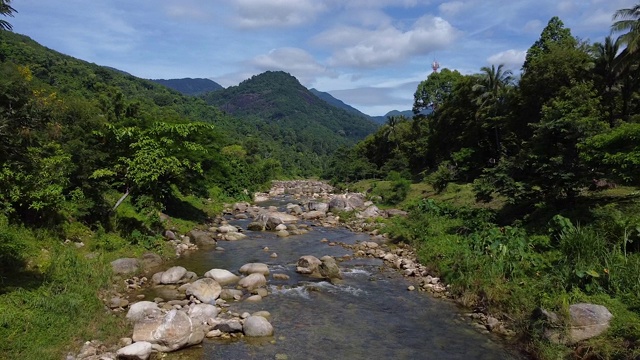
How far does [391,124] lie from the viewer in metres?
80.0

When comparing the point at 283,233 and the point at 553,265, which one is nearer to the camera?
the point at 553,265

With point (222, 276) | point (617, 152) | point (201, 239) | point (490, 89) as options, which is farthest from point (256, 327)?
point (490, 89)

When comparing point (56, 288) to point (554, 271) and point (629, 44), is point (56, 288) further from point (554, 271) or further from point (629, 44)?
point (629, 44)

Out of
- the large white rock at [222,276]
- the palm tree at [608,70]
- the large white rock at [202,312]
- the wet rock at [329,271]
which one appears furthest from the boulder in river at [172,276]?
the palm tree at [608,70]

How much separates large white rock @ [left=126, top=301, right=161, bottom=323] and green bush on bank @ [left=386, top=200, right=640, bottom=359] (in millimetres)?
10595

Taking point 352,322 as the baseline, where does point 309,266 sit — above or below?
above

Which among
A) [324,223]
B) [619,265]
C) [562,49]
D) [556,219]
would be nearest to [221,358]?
[619,265]

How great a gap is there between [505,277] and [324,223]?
66.8 ft

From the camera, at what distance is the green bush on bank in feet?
34.9

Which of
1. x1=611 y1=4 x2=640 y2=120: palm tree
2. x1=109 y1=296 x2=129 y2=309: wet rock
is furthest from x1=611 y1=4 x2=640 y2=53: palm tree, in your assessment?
x1=109 y1=296 x2=129 y2=309: wet rock

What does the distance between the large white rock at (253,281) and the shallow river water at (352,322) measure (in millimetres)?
470

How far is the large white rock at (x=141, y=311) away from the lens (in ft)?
40.6

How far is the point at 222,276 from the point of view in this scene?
1745 centimetres

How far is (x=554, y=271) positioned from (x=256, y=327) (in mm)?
9632
